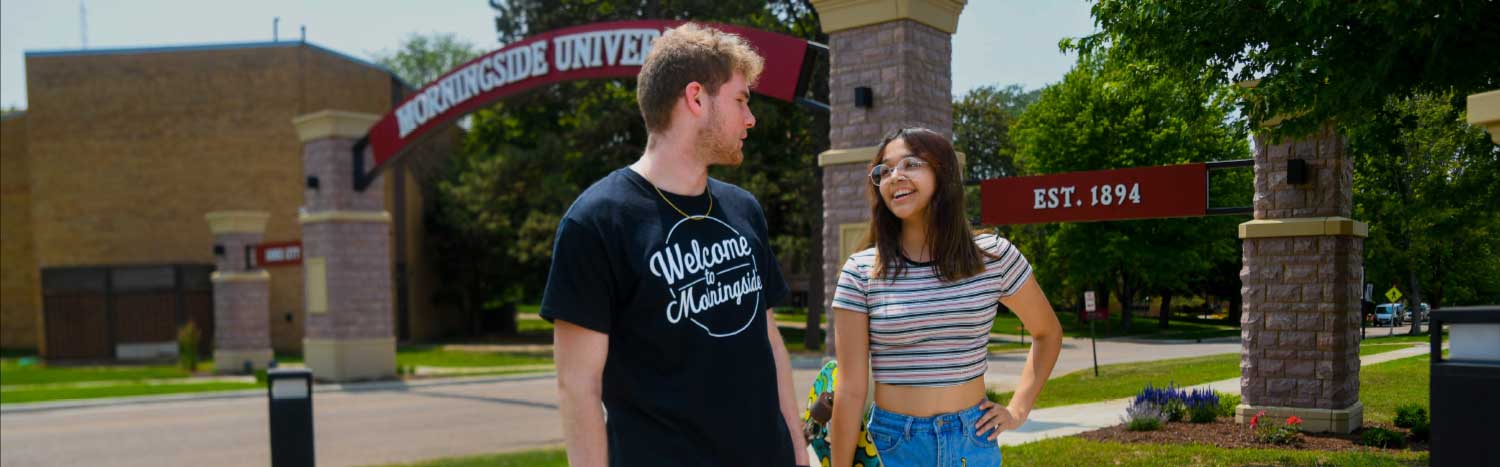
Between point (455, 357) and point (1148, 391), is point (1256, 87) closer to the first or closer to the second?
point (1148, 391)

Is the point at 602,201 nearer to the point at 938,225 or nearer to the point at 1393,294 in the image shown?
the point at 938,225

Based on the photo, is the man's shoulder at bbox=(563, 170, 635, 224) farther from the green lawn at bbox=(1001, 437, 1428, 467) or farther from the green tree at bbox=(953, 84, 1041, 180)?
the green tree at bbox=(953, 84, 1041, 180)

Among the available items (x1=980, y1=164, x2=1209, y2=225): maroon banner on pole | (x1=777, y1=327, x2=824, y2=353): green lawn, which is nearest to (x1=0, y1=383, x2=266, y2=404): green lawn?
(x1=777, y1=327, x2=824, y2=353): green lawn

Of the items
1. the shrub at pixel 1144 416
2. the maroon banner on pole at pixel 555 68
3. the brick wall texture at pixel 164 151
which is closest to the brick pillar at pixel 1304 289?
the shrub at pixel 1144 416

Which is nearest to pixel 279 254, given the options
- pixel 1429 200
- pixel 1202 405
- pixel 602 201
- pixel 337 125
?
pixel 337 125

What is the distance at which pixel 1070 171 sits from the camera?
23.4 feet

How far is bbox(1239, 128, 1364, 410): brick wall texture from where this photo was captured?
6.02m

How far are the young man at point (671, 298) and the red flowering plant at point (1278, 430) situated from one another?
4.70 m

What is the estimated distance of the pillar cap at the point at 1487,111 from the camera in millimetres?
3447

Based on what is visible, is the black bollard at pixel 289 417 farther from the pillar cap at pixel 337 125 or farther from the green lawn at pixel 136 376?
the green lawn at pixel 136 376

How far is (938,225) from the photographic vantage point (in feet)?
9.78

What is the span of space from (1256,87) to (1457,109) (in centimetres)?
106

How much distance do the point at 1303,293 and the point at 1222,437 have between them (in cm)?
101

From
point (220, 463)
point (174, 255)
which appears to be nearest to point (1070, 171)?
point (220, 463)
